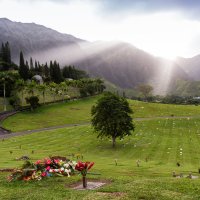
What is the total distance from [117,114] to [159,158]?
19035mm

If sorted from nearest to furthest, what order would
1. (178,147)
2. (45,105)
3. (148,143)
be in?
1. (178,147)
2. (148,143)
3. (45,105)

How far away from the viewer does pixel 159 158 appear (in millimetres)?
69750

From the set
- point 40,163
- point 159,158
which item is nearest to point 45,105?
point 159,158

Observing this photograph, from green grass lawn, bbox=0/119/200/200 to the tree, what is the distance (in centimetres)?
383

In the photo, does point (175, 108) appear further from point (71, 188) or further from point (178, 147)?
point (71, 188)

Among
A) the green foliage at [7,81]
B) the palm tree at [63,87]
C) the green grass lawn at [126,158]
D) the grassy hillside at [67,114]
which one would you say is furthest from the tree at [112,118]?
the palm tree at [63,87]

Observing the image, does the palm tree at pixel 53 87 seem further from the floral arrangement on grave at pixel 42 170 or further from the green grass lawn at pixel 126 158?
the floral arrangement on grave at pixel 42 170

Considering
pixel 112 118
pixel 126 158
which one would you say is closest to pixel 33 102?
pixel 112 118

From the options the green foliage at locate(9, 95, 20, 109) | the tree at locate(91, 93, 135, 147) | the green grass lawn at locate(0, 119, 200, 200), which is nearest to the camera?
the green grass lawn at locate(0, 119, 200, 200)

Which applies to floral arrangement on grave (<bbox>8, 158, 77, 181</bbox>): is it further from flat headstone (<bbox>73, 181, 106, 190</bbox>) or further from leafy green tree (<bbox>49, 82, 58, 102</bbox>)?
leafy green tree (<bbox>49, 82, 58, 102</bbox>)

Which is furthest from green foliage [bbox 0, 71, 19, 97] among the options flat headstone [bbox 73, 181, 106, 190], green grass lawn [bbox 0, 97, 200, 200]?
flat headstone [bbox 73, 181, 106, 190]

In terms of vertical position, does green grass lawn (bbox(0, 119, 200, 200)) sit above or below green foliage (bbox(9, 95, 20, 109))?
below

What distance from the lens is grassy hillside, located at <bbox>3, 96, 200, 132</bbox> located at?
13675 cm

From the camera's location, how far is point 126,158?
7000 centimetres
